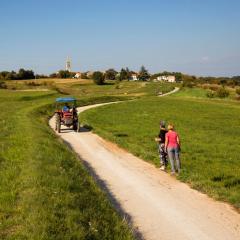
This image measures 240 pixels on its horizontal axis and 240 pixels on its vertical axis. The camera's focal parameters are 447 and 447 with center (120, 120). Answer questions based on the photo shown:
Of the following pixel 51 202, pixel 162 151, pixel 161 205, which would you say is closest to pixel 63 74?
pixel 162 151

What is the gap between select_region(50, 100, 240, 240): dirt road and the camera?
1034 cm

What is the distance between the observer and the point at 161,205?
1242cm

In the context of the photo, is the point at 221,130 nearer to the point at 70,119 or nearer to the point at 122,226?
the point at 70,119

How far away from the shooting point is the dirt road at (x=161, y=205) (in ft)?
33.9

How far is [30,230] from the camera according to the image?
8.96 metres

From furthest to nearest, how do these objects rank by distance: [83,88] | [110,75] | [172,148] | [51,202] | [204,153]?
1. [110,75]
2. [83,88]
3. [204,153]
4. [172,148]
5. [51,202]

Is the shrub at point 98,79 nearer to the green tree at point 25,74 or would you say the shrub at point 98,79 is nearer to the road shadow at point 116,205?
the green tree at point 25,74

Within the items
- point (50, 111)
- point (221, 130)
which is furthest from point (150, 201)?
point (50, 111)

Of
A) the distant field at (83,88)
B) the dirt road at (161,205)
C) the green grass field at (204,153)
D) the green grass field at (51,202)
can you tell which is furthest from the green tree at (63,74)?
the green grass field at (51,202)

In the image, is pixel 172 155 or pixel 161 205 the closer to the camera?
pixel 161 205

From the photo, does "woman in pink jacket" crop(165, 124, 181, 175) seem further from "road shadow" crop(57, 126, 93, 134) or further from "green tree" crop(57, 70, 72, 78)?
"green tree" crop(57, 70, 72, 78)

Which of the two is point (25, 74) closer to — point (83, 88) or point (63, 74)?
point (63, 74)

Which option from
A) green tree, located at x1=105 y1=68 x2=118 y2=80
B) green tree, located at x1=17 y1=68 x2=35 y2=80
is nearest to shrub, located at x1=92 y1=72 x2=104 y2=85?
green tree, located at x1=17 y1=68 x2=35 y2=80

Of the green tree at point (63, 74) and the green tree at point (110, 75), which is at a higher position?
the green tree at point (63, 74)
